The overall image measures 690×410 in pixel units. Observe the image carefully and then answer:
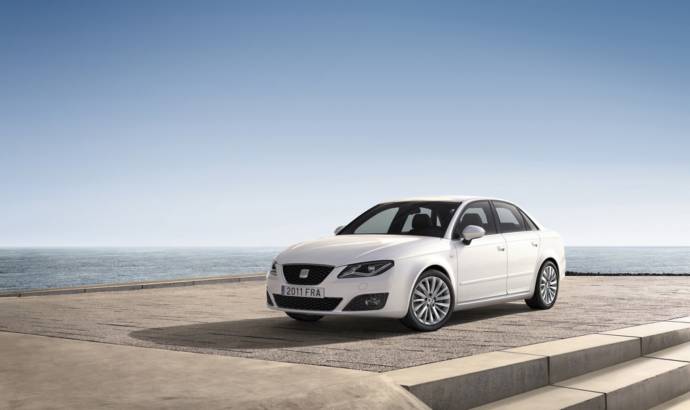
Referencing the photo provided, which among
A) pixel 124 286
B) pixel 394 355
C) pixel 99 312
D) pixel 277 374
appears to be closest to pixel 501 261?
pixel 394 355

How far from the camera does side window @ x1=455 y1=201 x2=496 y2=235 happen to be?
9289 millimetres

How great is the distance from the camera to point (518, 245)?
386 inches

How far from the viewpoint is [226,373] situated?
212 inches

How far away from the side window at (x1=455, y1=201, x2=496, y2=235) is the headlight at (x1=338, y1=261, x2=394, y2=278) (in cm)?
162

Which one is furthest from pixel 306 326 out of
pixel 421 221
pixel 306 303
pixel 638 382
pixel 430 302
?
pixel 638 382

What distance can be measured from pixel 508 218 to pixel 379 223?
6.19 feet

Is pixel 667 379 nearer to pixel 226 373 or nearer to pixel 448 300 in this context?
pixel 448 300

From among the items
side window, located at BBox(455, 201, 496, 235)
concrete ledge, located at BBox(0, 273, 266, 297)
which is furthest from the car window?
concrete ledge, located at BBox(0, 273, 266, 297)

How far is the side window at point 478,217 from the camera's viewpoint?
9289 millimetres

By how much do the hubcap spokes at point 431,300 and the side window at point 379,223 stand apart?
1.41 meters

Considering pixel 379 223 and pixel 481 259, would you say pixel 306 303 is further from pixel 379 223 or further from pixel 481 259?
pixel 481 259

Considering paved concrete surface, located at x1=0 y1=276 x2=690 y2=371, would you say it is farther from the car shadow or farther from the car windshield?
the car windshield

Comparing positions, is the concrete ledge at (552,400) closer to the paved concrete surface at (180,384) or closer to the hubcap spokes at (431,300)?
the paved concrete surface at (180,384)

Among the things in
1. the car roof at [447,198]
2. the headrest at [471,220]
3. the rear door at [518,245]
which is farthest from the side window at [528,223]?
the headrest at [471,220]
